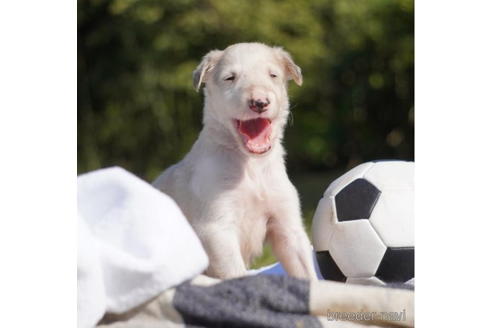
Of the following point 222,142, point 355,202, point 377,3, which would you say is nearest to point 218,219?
point 222,142

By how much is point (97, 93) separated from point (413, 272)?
7.34 feet

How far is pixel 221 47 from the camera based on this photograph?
11.1ft

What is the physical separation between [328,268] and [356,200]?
0.28 meters

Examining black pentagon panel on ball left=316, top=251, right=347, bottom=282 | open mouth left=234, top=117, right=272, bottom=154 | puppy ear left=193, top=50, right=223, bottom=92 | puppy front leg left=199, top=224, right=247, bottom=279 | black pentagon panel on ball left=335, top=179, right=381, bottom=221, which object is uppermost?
puppy ear left=193, top=50, right=223, bottom=92

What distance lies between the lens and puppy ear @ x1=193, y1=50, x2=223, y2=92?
2746mm

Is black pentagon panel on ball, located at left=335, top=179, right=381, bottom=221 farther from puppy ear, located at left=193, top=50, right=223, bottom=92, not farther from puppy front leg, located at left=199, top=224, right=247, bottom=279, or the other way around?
puppy ear, located at left=193, top=50, right=223, bottom=92

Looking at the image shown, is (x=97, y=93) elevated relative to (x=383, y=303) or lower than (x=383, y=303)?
elevated

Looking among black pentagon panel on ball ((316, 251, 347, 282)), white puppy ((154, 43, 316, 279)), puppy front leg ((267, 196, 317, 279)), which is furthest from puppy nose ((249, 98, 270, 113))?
black pentagon panel on ball ((316, 251, 347, 282))

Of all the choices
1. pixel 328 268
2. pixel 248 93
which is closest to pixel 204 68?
pixel 248 93

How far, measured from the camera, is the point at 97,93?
411cm

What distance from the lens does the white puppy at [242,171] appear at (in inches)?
103

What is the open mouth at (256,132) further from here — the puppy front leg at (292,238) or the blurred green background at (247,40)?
the blurred green background at (247,40)

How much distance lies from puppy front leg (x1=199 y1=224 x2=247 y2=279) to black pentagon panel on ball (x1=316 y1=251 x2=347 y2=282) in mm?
341
